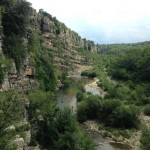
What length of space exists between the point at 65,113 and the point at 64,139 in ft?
16.9

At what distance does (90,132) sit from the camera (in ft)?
174

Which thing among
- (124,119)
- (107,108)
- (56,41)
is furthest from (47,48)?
(124,119)

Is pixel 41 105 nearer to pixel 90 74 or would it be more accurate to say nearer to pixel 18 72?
pixel 18 72

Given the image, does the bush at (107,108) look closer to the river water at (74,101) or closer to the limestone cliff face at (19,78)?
the river water at (74,101)

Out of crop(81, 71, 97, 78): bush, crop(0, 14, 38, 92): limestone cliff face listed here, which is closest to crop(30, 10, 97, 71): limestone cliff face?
crop(81, 71, 97, 78): bush

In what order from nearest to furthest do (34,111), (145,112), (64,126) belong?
1. (64,126)
2. (34,111)
3. (145,112)

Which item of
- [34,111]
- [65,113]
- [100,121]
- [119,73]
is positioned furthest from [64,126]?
[119,73]

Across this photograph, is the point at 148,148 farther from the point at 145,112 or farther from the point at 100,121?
the point at 145,112

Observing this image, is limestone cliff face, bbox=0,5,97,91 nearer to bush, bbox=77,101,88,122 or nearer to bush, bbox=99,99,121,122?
bush, bbox=77,101,88,122

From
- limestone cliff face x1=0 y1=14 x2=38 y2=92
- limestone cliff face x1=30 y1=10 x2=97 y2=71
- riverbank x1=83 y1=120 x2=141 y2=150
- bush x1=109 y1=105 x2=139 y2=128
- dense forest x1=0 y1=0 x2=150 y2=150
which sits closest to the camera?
dense forest x1=0 y1=0 x2=150 y2=150

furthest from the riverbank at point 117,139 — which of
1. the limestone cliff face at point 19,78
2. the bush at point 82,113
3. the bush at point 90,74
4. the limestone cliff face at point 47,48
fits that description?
the bush at point 90,74

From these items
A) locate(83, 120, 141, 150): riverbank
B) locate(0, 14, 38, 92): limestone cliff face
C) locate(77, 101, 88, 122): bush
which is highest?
locate(0, 14, 38, 92): limestone cliff face

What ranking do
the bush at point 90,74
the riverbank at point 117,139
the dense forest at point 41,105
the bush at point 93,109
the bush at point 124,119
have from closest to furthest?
the dense forest at point 41,105 → the riverbank at point 117,139 → the bush at point 124,119 → the bush at point 93,109 → the bush at point 90,74

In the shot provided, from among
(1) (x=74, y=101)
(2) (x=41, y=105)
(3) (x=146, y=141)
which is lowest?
(1) (x=74, y=101)
